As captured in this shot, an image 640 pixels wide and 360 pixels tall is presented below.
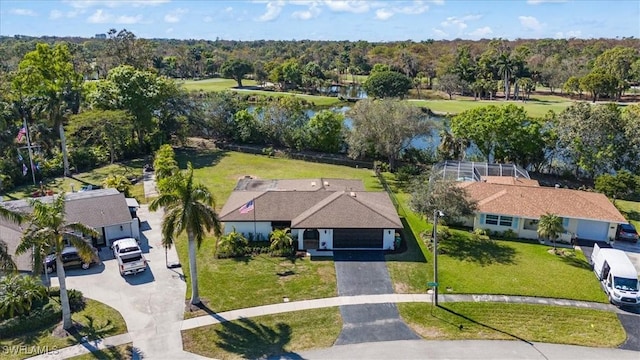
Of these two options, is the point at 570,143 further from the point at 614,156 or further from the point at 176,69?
the point at 176,69

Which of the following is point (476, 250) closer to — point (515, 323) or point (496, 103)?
point (515, 323)

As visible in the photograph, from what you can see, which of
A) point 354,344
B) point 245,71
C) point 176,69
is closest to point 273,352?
point 354,344

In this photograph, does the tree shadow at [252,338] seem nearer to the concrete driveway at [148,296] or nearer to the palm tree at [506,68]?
the concrete driveway at [148,296]

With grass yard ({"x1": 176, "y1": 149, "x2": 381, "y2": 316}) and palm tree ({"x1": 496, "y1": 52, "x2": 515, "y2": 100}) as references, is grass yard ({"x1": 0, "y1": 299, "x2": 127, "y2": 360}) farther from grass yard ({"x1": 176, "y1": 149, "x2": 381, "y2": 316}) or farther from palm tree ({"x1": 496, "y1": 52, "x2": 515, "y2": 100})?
A: palm tree ({"x1": 496, "y1": 52, "x2": 515, "y2": 100})

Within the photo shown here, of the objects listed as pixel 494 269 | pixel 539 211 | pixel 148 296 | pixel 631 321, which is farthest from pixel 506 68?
pixel 148 296

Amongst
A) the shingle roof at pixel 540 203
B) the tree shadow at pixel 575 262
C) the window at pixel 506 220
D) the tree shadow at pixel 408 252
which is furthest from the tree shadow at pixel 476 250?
the tree shadow at pixel 575 262

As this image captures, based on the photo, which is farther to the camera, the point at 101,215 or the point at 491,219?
the point at 491,219

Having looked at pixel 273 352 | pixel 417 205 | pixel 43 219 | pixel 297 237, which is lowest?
pixel 273 352
